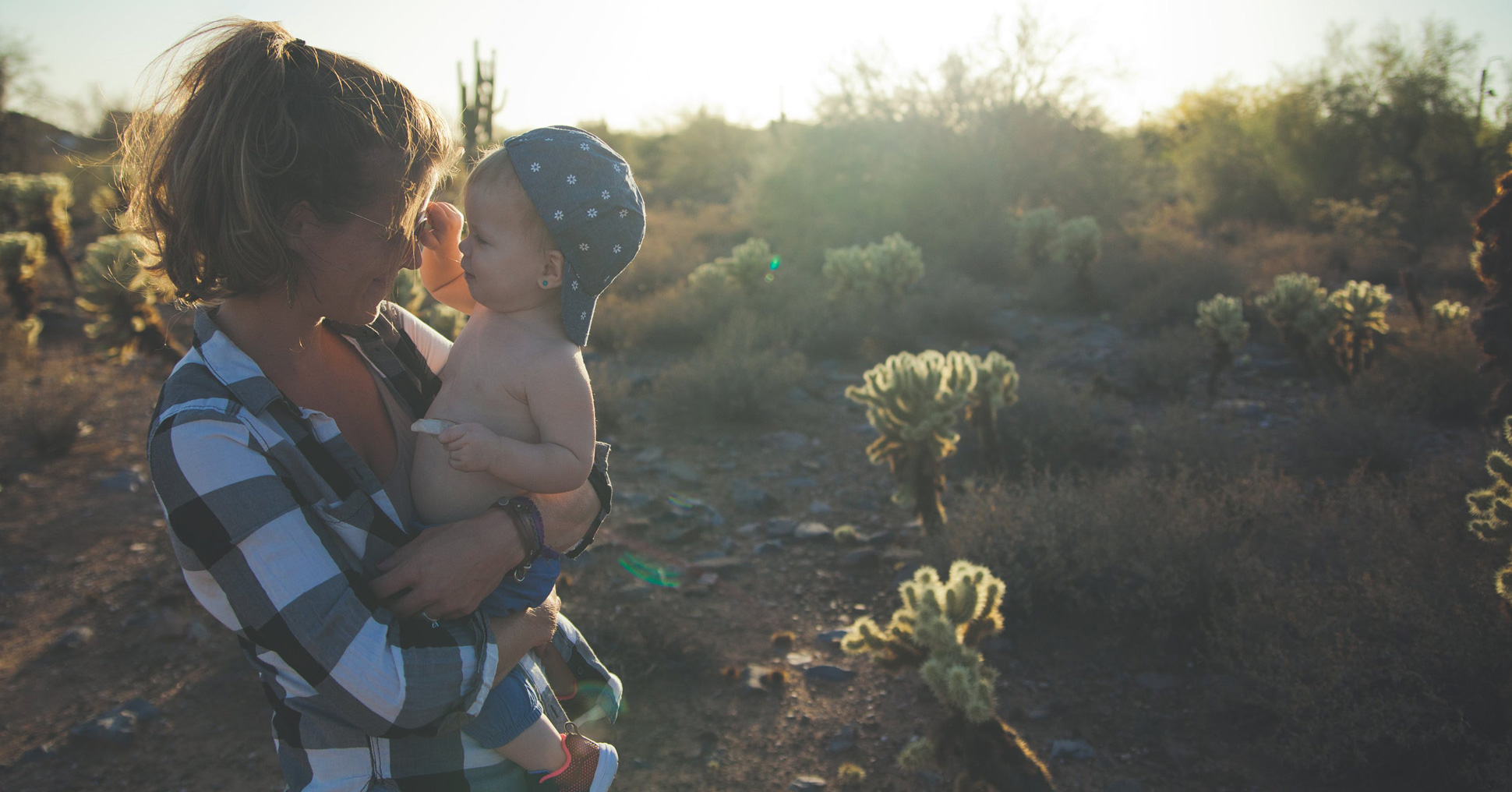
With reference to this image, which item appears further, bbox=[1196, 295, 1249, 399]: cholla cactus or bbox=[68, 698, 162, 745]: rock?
bbox=[1196, 295, 1249, 399]: cholla cactus

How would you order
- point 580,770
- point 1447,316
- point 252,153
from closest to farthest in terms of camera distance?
point 252,153, point 580,770, point 1447,316

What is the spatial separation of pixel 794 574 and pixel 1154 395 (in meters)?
5.95

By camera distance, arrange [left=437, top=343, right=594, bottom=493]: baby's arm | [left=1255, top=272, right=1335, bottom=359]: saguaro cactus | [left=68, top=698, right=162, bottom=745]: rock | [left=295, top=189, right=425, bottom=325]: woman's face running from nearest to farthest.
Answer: [left=295, top=189, right=425, bottom=325]: woman's face
[left=437, top=343, right=594, bottom=493]: baby's arm
[left=68, top=698, right=162, bottom=745]: rock
[left=1255, top=272, right=1335, bottom=359]: saguaro cactus

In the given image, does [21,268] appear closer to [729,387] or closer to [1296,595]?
[729,387]

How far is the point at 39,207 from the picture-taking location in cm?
1209

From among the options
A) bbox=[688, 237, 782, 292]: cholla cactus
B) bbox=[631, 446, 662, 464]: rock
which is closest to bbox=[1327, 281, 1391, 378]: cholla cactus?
bbox=[631, 446, 662, 464]: rock

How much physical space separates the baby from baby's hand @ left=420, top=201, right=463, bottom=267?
0.08 m

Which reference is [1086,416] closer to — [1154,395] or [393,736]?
[1154,395]

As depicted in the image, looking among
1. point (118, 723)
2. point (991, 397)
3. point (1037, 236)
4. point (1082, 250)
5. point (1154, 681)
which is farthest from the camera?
point (1037, 236)

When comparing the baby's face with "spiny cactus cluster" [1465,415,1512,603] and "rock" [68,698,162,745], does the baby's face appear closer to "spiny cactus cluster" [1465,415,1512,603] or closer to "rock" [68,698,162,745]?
"rock" [68,698,162,745]

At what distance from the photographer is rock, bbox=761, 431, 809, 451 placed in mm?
8216

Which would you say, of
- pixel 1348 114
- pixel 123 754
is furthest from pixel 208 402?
pixel 1348 114

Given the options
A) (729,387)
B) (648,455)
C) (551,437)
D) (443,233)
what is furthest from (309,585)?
(729,387)

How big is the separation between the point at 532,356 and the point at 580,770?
91 cm
